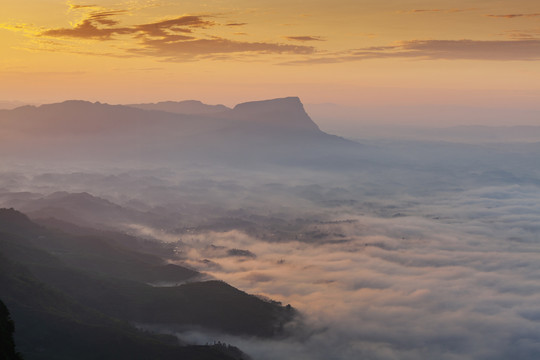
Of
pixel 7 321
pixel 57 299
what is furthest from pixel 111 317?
pixel 7 321

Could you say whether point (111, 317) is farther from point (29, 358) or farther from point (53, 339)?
point (29, 358)

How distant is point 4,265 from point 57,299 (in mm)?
22482

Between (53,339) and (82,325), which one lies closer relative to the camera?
(53,339)

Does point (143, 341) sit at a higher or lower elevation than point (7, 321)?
lower

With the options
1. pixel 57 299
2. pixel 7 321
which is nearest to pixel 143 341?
pixel 57 299

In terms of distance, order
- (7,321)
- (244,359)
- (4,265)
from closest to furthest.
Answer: (7,321) → (4,265) → (244,359)

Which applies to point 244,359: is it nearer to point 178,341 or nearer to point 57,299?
point 178,341

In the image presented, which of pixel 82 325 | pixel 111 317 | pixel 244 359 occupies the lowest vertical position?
pixel 244 359

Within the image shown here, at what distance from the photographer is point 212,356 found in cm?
16425

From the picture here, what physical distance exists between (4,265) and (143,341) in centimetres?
5977

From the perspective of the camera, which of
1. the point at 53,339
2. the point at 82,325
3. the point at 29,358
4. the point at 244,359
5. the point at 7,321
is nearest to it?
the point at 7,321

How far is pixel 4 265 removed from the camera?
18012 cm

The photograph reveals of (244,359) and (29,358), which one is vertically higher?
(29,358)

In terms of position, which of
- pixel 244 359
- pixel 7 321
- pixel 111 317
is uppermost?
pixel 7 321
